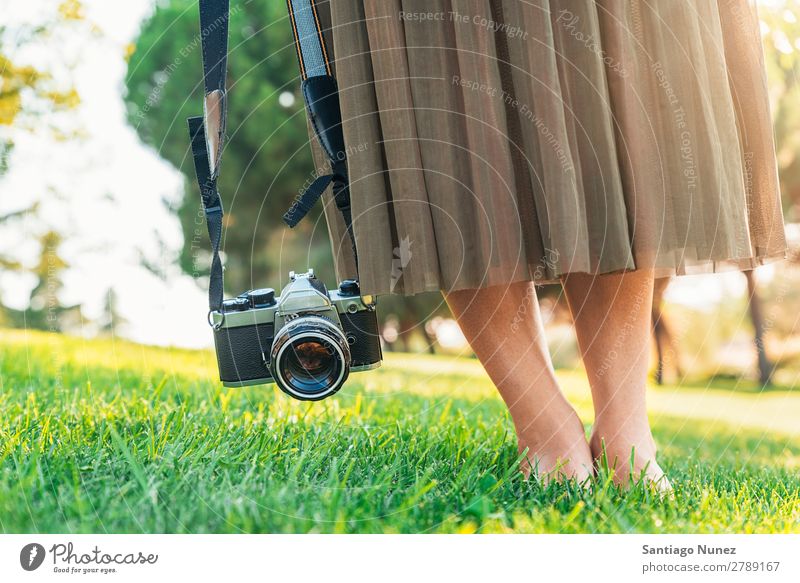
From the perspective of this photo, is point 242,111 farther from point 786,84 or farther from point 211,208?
point 211,208

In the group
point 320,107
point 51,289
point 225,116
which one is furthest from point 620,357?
point 51,289

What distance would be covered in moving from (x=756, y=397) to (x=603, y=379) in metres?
3.83

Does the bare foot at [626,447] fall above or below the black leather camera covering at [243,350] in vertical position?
below

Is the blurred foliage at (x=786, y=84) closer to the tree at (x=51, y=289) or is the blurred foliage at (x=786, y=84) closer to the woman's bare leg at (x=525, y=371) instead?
the woman's bare leg at (x=525, y=371)

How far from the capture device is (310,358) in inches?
41.4

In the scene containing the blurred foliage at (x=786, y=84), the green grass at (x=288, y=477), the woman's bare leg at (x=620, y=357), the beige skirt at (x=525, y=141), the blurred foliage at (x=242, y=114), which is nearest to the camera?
the green grass at (x=288, y=477)

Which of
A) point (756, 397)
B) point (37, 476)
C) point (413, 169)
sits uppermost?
point (413, 169)

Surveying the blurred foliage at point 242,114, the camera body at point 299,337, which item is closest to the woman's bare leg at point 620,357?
the camera body at point 299,337

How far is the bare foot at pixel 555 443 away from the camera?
1.11 meters

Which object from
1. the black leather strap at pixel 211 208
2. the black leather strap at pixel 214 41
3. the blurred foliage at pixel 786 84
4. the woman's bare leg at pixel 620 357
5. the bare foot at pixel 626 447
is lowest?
the bare foot at pixel 626 447

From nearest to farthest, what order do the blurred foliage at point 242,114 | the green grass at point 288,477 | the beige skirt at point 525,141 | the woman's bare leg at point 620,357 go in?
the green grass at point 288,477 → the beige skirt at point 525,141 → the woman's bare leg at point 620,357 → the blurred foliage at point 242,114
